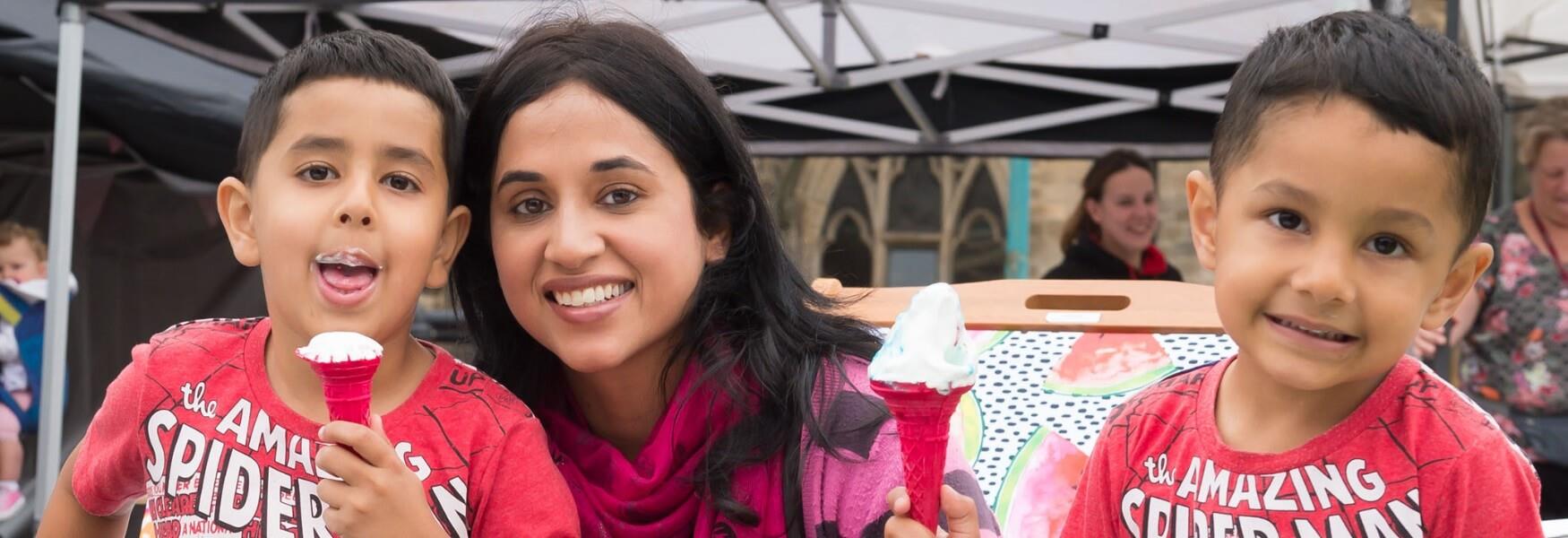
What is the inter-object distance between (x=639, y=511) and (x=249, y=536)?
20.5 inches

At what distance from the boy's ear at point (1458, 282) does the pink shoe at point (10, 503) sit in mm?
4066

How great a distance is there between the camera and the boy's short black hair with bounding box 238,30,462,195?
1.85 meters

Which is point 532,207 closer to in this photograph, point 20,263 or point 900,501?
point 900,501

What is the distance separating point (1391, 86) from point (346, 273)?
4.19ft

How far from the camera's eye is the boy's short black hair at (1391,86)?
144 centimetres

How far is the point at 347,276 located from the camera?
1.79m

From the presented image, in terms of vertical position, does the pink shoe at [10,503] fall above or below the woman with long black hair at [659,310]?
below

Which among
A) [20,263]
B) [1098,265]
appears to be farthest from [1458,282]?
[20,263]

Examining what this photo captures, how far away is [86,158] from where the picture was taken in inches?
166

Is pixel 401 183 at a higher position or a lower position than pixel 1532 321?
higher

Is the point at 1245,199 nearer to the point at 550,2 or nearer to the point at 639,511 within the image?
the point at 639,511

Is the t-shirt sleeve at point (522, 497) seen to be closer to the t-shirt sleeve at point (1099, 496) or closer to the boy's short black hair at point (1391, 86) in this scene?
the t-shirt sleeve at point (1099, 496)

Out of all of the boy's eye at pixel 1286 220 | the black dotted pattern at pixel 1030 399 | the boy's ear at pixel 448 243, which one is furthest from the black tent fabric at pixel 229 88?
the boy's eye at pixel 1286 220

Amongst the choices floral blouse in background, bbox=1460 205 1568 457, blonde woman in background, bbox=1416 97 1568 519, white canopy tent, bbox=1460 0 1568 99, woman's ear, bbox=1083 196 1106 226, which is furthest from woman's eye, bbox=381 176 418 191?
A: white canopy tent, bbox=1460 0 1568 99
